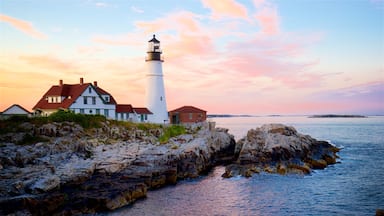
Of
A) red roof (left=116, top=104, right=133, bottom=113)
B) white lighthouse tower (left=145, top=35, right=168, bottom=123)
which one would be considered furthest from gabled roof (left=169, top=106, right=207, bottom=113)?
red roof (left=116, top=104, right=133, bottom=113)

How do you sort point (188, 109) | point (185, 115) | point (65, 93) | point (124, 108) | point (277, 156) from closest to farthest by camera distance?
point (277, 156) → point (65, 93) → point (124, 108) → point (185, 115) → point (188, 109)

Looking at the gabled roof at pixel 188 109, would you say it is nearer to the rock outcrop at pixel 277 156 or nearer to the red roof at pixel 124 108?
the red roof at pixel 124 108

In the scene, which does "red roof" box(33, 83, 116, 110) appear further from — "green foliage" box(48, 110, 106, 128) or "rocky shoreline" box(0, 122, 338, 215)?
"rocky shoreline" box(0, 122, 338, 215)

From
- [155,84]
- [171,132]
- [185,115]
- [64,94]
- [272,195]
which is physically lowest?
[272,195]

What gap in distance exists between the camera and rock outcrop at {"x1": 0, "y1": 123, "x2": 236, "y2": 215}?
1734 centimetres

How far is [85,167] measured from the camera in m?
21.8

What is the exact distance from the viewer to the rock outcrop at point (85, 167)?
1734 centimetres

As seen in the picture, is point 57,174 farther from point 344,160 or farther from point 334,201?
point 344,160

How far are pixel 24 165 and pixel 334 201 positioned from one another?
1890 centimetres

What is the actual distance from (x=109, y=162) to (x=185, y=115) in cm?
3164

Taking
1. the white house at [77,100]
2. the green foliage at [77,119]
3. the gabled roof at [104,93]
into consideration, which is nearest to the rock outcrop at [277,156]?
the green foliage at [77,119]

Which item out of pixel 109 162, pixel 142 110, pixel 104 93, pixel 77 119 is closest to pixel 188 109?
pixel 142 110

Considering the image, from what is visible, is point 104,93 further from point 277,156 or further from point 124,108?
point 277,156

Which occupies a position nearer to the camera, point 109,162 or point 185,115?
point 109,162
